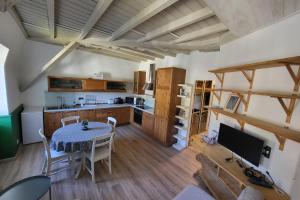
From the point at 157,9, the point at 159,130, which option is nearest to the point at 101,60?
the point at 159,130

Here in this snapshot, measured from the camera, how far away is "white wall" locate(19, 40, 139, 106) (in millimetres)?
3713

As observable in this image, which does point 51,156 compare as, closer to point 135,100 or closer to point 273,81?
point 273,81

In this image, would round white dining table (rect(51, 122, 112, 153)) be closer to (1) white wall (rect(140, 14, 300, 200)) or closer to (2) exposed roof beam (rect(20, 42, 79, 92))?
(2) exposed roof beam (rect(20, 42, 79, 92))

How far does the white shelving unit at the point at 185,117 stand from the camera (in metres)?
3.60

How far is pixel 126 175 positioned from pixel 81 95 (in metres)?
3.29

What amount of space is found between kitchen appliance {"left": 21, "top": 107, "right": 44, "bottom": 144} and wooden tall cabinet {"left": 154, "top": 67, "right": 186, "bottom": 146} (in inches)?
125

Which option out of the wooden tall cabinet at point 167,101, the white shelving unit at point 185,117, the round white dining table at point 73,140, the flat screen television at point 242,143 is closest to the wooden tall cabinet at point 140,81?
the wooden tall cabinet at point 167,101

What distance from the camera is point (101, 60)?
4945 mm

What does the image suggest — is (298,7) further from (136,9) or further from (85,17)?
(85,17)

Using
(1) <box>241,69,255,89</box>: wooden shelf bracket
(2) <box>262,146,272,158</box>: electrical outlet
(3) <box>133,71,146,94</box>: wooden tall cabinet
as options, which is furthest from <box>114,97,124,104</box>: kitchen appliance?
(2) <box>262,146,272,158</box>: electrical outlet

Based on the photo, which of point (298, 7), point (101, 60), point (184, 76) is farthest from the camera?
point (101, 60)

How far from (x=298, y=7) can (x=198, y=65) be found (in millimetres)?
2327

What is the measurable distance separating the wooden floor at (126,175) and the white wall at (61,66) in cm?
151

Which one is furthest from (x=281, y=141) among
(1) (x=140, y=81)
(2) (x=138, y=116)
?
(1) (x=140, y=81)
